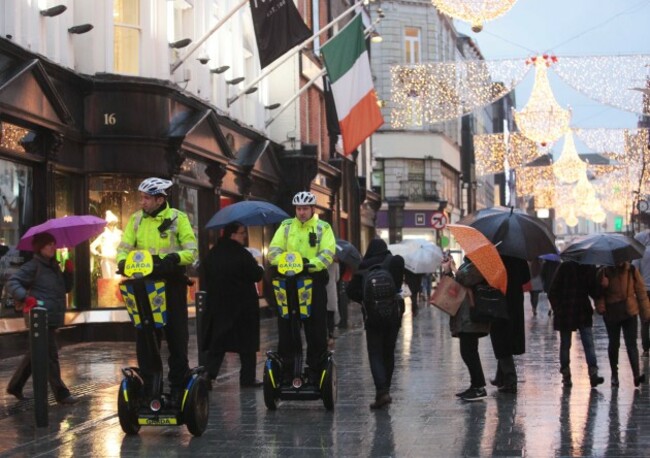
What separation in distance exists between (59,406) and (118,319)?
8.20 meters

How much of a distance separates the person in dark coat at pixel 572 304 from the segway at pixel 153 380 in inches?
188

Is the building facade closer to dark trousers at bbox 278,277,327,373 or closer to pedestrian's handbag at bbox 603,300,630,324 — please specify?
dark trousers at bbox 278,277,327,373

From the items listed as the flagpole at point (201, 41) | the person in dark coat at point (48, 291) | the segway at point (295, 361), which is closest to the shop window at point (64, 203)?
the flagpole at point (201, 41)

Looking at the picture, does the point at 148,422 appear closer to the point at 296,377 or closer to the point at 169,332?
the point at 169,332

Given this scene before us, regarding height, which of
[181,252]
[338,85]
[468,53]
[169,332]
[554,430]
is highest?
[468,53]

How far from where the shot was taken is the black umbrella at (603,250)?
12.1 meters

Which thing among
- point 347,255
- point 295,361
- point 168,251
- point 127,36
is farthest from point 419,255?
point 168,251

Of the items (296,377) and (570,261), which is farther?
(570,261)

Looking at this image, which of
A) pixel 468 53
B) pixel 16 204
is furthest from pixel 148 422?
pixel 468 53

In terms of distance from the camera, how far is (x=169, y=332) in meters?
9.16

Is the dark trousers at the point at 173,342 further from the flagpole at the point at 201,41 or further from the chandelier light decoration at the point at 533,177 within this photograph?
the chandelier light decoration at the point at 533,177

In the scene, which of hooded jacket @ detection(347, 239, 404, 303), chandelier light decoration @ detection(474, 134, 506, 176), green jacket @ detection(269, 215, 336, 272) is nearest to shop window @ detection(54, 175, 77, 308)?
Answer: green jacket @ detection(269, 215, 336, 272)

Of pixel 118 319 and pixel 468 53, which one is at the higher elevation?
pixel 468 53

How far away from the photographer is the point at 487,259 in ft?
36.9
